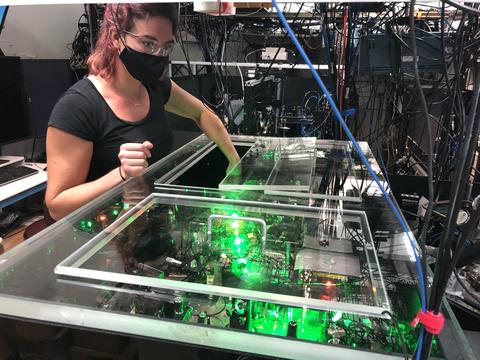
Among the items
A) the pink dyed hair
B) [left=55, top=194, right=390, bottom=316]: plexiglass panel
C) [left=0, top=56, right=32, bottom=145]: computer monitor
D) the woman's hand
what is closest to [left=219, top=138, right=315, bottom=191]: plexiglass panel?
[left=55, top=194, right=390, bottom=316]: plexiglass panel

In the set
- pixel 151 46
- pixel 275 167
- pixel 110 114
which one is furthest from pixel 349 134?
pixel 110 114

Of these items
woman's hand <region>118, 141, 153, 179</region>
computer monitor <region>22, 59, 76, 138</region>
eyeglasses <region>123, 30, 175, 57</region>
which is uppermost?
eyeglasses <region>123, 30, 175, 57</region>

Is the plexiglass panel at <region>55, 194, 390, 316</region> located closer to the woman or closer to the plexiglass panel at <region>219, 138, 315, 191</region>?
the plexiglass panel at <region>219, 138, 315, 191</region>

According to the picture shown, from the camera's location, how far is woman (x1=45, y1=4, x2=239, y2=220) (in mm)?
978

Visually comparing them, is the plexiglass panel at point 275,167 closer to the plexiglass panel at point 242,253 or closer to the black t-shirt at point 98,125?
the plexiglass panel at point 242,253

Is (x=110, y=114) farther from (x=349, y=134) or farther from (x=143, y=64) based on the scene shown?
(x=349, y=134)

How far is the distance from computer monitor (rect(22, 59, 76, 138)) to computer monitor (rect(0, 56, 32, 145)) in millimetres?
137

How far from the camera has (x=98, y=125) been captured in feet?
3.60

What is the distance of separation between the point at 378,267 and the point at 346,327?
0.57 ft

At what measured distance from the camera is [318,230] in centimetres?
80

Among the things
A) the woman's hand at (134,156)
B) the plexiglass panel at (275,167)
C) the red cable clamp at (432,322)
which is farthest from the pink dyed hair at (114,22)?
the red cable clamp at (432,322)

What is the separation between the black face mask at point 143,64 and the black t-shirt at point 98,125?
146 mm

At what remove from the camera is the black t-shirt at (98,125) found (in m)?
1.03

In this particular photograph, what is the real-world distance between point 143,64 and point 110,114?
20 cm
